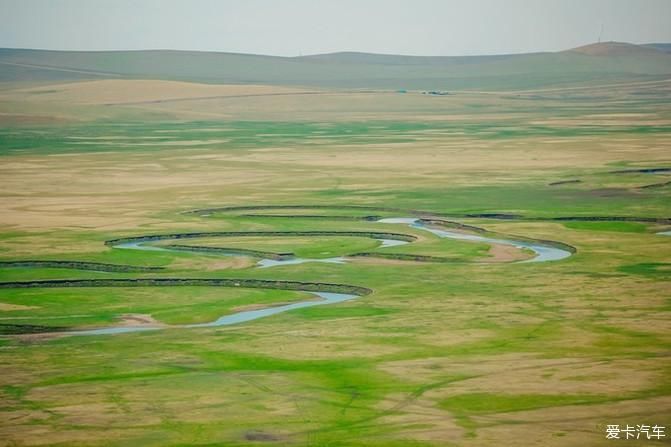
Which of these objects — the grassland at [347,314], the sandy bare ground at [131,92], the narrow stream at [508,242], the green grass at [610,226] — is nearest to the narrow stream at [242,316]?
the grassland at [347,314]

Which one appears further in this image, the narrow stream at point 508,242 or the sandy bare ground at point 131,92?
the sandy bare ground at point 131,92

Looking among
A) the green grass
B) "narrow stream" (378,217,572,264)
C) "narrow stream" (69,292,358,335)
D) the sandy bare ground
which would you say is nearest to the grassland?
the green grass

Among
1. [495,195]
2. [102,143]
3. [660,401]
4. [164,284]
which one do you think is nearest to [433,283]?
[164,284]

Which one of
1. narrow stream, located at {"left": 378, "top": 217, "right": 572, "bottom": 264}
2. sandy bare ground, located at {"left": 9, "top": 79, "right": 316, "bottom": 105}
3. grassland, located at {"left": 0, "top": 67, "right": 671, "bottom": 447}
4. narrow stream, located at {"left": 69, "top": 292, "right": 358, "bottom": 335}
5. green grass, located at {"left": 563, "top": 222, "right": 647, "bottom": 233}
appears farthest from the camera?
sandy bare ground, located at {"left": 9, "top": 79, "right": 316, "bottom": 105}

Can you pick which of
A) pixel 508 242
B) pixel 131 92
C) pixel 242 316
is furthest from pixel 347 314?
pixel 131 92

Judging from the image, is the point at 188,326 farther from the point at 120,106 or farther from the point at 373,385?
the point at 120,106

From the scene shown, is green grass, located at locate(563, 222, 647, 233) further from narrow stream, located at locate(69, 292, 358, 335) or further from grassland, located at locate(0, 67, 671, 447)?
narrow stream, located at locate(69, 292, 358, 335)

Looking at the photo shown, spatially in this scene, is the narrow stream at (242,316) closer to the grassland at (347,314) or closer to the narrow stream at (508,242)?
the grassland at (347,314)

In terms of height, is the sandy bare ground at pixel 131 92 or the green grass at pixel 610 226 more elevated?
the green grass at pixel 610 226

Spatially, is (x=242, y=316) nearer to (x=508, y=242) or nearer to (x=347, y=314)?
(x=347, y=314)
